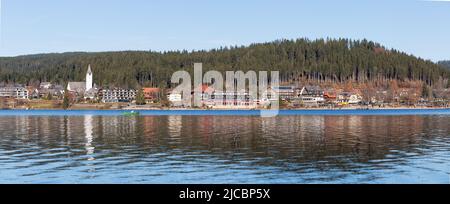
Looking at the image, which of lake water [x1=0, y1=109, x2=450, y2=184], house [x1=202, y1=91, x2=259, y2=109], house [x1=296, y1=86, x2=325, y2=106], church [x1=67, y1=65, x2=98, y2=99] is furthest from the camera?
church [x1=67, y1=65, x2=98, y2=99]

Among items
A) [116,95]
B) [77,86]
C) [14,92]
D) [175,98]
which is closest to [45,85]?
[77,86]

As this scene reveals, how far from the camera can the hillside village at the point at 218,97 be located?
270ft

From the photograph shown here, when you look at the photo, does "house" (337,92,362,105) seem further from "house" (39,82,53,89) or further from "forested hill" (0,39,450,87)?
"house" (39,82,53,89)

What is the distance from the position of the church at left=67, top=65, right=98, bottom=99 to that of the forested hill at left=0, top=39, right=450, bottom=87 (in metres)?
1.59

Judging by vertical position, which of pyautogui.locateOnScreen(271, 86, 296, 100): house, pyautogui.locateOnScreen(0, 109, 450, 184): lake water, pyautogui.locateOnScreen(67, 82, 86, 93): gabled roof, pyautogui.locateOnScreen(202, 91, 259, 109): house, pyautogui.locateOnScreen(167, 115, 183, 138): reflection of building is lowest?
pyautogui.locateOnScreen(167, 115, 183, 138): reflection of building

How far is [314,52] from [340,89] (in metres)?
14.4

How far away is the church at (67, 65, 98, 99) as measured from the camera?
3543 inches

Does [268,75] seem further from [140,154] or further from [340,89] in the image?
[140,154]

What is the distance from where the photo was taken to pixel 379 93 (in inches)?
3627

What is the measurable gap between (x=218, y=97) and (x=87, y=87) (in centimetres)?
2742

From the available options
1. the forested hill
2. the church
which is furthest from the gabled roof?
the forested hill

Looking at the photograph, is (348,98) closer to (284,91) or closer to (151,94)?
(284,91)

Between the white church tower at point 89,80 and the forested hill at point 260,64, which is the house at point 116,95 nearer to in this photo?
the forested hill at point 260,64
